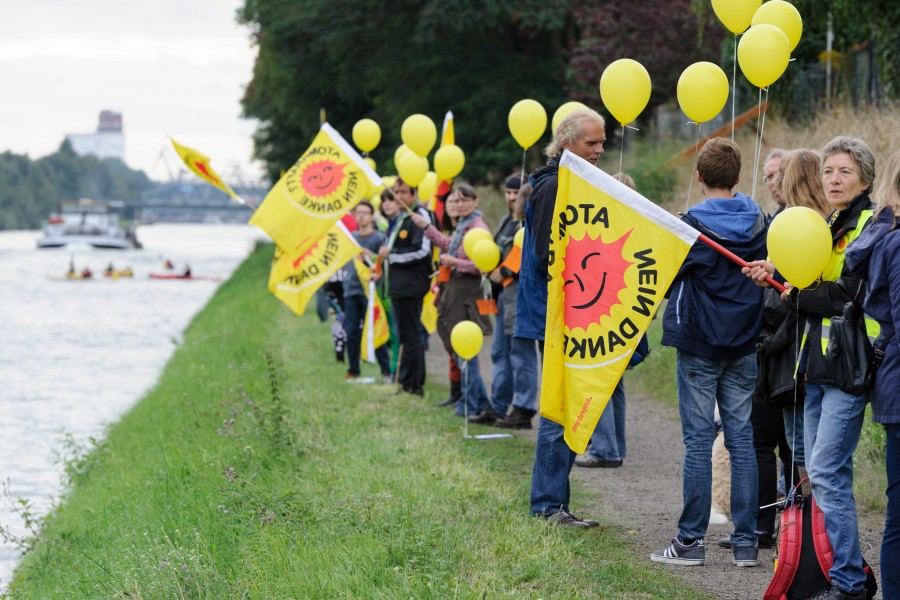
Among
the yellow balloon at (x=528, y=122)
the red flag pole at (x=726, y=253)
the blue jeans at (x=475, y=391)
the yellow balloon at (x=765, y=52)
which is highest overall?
the yellow balloon at (x=765, y=52)

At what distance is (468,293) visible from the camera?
1082cm

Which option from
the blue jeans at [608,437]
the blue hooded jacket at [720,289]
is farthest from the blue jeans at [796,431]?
the blue jeans at [608,437]

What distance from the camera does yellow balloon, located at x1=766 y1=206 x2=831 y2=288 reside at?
519 centimetres

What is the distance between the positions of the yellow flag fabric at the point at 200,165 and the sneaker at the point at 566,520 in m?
5.72

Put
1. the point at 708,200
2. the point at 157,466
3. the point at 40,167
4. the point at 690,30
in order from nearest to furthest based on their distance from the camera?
1. the point at 708,200
2. the point at 157,466
3. the point at 690,30
4. the point at 40,167

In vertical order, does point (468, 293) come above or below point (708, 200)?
below

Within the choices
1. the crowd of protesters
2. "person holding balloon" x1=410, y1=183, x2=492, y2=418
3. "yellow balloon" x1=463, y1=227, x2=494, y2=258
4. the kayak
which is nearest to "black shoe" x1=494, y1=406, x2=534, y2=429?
"person holding balloon" x1=410, y1=183, x2=492, y2=418

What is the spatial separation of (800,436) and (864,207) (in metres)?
1.27

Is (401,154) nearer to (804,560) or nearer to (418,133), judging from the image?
(418,133)

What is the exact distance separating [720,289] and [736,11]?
2.03 metres

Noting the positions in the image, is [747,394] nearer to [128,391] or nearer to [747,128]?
[128,391]

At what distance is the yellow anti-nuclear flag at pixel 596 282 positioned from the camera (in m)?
5.90

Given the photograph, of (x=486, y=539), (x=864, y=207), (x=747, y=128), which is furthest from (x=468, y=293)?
(x=747, y=128)

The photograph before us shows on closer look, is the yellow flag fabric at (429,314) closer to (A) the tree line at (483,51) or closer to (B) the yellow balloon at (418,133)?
(B) the yellow balloon at (418,133)
